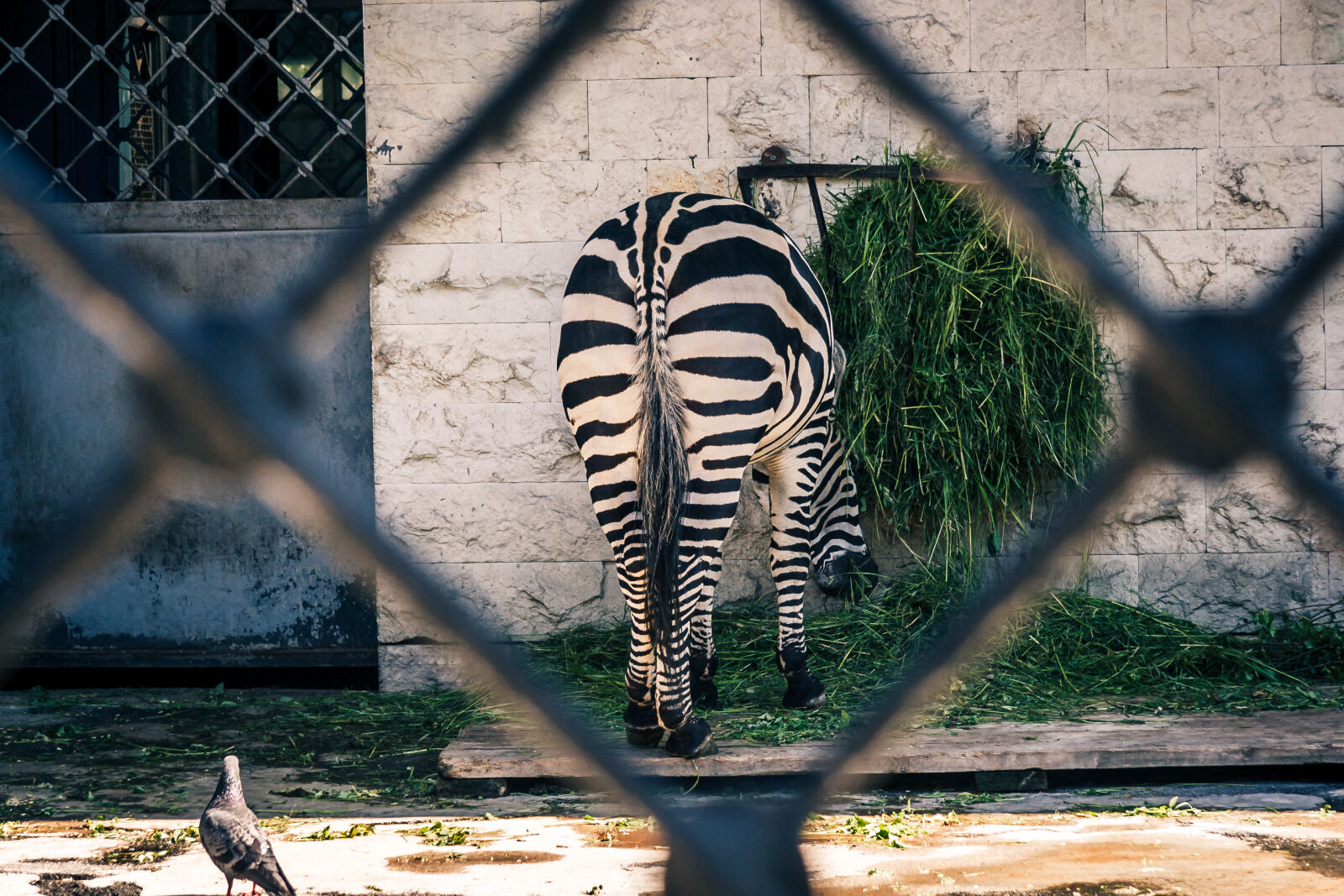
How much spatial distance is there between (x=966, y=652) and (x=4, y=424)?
207 inches

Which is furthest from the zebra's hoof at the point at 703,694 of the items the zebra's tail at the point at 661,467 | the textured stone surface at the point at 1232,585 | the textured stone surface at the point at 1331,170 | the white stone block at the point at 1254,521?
the textured stone surface at the point at 1331,170

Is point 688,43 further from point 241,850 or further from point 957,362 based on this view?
point 241,850

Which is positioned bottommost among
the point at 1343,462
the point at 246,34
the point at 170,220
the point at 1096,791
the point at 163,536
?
the point at 1096,791

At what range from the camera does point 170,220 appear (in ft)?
16.1

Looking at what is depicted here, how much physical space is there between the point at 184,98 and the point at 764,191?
285 centimetres

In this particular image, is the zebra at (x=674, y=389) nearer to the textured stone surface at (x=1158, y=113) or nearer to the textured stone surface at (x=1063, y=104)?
the textured stone surface at (x=1063, y=104)

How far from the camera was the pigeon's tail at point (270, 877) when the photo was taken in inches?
92.4

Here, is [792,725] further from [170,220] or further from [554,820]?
[170,220]

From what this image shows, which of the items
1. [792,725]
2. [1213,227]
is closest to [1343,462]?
[1213,227]

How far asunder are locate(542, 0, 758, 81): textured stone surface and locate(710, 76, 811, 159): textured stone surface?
68 millimetres

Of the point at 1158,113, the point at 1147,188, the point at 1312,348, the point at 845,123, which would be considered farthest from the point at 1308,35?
the point at 845,123

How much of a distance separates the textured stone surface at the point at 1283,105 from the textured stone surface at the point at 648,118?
226 centimetres

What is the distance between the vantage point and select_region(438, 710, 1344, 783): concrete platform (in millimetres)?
3355

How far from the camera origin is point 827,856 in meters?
2.77
